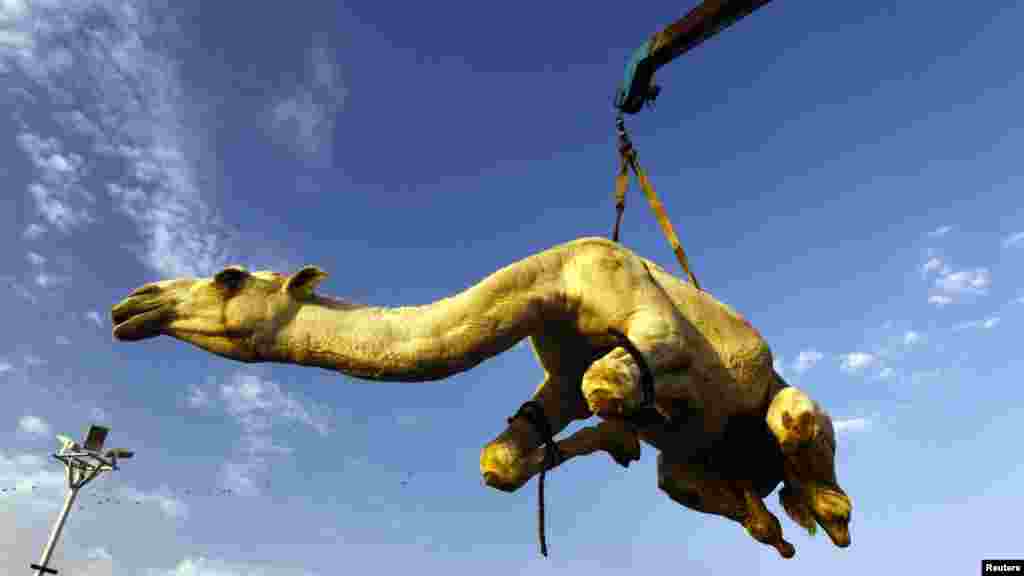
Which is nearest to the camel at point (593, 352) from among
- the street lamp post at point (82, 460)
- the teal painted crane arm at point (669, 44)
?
the teal painted crane arm at point (669, 44)

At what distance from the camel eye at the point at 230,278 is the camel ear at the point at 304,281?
0.83 ft

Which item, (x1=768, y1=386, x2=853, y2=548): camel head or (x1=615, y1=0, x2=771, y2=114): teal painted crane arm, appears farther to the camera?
(x1=615, y1=0, x2=771, y2=114): teal painted crane arm

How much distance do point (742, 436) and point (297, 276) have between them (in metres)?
3.11

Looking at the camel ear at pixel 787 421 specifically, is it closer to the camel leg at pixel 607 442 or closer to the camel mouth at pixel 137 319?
the camel leg at pixel 607 442

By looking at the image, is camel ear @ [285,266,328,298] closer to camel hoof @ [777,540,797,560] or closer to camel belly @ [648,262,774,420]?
camel belly @ [648,262,774,420]

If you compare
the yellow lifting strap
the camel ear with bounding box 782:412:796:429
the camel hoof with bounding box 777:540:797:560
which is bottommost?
the camel hoof with bounding box 777:540:797:560

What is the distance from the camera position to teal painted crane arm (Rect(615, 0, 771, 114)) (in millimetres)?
7656

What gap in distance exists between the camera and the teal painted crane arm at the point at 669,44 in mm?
7656

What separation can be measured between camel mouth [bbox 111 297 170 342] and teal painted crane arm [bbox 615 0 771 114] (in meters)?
5.36

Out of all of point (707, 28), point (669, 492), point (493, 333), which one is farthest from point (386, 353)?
point (707, 28)

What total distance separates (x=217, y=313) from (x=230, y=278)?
20 centimetres

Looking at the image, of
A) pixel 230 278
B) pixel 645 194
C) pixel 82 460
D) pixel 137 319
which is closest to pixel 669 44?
pixel 645 194

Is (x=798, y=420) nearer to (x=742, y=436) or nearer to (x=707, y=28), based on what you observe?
(x=742, y=436)

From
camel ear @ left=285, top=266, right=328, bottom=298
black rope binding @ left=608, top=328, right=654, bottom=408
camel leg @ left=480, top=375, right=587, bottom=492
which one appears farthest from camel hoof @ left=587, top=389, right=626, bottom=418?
camel ear @ left=285, top=266, right=328, bottom=298
